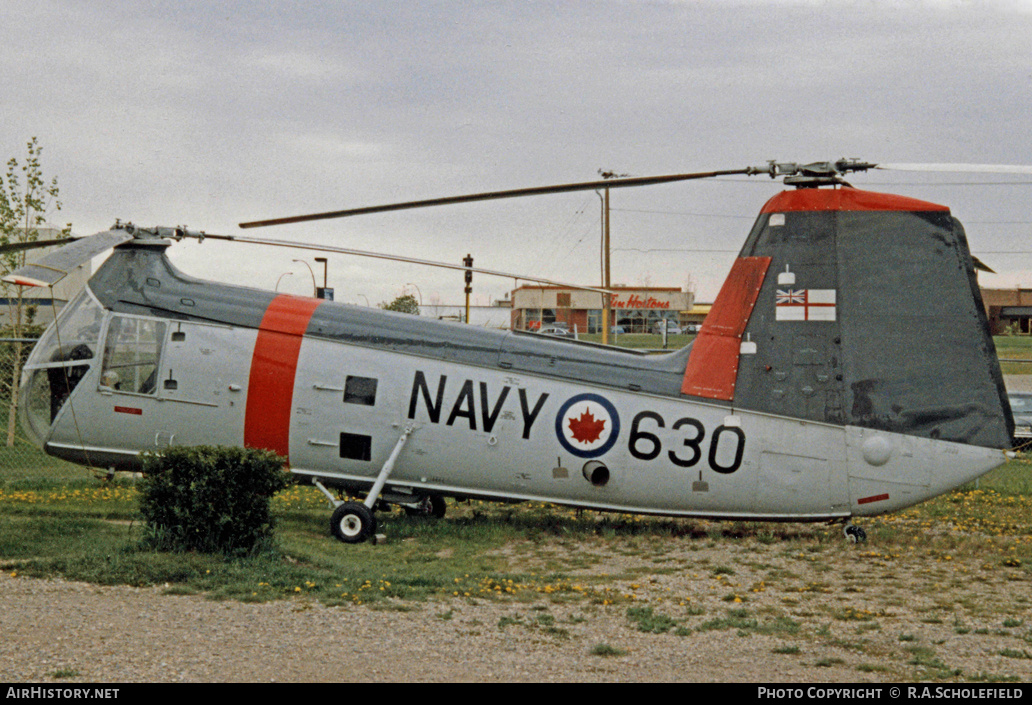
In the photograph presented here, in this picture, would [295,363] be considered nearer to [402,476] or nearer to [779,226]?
[402,476]

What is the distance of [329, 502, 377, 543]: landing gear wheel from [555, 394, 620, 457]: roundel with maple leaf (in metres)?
2.47

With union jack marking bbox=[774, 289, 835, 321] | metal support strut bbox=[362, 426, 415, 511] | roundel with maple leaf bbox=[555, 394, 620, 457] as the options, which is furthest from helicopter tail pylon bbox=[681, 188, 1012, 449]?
metal support strut bbox=[362, 426, 415, 511]

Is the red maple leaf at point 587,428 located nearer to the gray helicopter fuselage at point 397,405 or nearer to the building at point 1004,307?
the gray helicopter fuselage at point 397,405

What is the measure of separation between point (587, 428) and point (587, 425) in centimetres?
4

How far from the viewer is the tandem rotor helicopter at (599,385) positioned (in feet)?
34.5

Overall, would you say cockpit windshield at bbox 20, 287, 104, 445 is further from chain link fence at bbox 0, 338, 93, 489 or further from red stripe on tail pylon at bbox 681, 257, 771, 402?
red stripe on tail pylon at bbox 681, 257, 771, 402

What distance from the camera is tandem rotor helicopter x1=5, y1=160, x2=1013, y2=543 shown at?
34.5 feet

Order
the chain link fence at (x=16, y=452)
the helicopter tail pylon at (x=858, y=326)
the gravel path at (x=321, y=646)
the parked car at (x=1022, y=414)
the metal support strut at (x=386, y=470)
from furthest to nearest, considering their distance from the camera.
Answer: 1. the parked car at (x=1022, y=414)
2. the chain link fence at (x=16, y=452)
3. the metal support strut at (x=386, y=470)
4. the helicopter tail pylon at (x=858, y=326)
5. the gravel path at (x=321, y=646)

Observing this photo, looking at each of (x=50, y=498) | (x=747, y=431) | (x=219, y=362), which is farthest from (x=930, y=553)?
(x=50, y=498)

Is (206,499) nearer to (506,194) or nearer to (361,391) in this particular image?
(361,391)

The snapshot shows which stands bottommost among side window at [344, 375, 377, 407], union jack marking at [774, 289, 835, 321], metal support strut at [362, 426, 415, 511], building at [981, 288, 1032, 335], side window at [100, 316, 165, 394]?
metal support strut at [362, 426, 415, 511]

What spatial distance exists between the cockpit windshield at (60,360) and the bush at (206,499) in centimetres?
260

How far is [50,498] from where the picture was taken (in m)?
13.5

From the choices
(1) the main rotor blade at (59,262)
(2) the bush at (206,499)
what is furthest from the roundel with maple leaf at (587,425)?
(1) the main rotor blade at (59,262)
